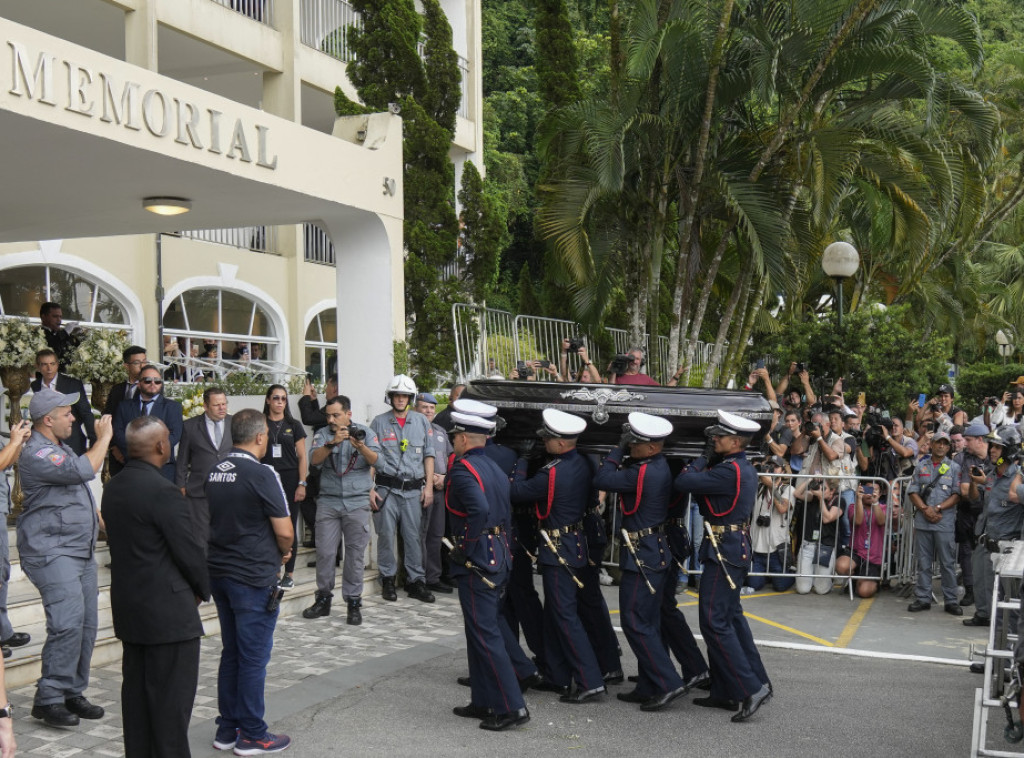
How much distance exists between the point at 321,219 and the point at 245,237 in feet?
27.4

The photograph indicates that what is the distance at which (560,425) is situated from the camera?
7.04m

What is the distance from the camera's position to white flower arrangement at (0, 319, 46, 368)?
9.44m

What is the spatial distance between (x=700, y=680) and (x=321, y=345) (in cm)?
1486

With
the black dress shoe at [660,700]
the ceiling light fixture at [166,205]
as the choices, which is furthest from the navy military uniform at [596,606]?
the ceiling light fixture at [166,205]

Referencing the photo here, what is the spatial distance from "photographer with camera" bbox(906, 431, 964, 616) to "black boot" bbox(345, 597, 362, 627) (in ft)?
16.7

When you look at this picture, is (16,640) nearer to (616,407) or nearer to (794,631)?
(616,407)

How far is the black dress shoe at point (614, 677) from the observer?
7.49 metres

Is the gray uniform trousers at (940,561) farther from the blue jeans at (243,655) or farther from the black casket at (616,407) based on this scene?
the blue jeans at (243,655)

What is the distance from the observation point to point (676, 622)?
7.29m

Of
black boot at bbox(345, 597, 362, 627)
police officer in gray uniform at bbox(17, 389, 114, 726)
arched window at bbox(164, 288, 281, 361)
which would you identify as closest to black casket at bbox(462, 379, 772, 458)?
black boot at bbox(345, 597, 362, 627)

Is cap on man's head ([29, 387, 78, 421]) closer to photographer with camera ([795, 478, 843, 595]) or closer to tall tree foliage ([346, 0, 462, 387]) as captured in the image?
photographer with camera ([795, 478, 843, 595])

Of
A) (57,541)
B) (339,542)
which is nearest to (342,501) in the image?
(339,542)

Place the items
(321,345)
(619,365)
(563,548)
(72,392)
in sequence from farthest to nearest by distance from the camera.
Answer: (321,345), (619,365), (72,392), (563,548)

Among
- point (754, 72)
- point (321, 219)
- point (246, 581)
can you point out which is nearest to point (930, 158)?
point (754, 72)
